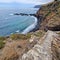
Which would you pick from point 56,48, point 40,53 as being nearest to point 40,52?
point 40,53

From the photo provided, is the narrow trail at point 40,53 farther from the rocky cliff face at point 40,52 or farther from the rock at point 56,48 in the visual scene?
the rock at point 56,48

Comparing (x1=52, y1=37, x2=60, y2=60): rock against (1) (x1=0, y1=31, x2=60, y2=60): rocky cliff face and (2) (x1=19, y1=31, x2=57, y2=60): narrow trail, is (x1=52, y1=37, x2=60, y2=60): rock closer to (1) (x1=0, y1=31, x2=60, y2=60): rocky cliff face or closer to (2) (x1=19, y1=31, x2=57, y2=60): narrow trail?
(1) (x1=0, y1=31, x2=60, y2=60): rocky cliff face

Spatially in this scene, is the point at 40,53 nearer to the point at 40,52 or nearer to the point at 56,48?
the point at 40,52

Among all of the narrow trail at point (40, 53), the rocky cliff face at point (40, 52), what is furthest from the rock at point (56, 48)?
the narrow trail at point (40, 53)

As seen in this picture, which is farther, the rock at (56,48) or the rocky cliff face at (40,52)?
the rock at (56,48)

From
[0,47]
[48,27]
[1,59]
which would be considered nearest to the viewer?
[1,59]

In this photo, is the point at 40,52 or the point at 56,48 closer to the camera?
the point at 40,52

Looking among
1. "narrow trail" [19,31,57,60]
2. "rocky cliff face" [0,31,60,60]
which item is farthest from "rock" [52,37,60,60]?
"narrow trail" [19,31,57,60]

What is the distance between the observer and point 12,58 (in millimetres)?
7328

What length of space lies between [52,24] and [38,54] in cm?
2783

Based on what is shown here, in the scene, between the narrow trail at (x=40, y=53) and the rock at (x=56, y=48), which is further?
the rock at (x=56, y=48)

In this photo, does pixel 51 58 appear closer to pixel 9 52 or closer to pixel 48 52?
pixel 48 52

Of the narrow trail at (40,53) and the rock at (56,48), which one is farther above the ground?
the narrow trail at (40,53)

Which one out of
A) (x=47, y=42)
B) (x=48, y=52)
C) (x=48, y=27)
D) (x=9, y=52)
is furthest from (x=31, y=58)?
(x=48, y=27)
